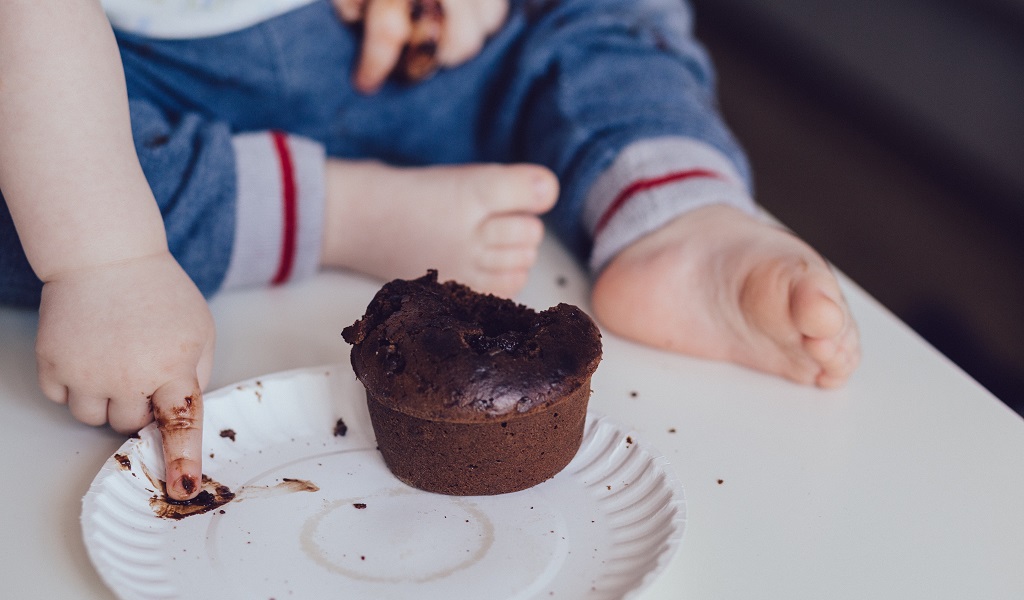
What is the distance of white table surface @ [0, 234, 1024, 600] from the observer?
660 mm

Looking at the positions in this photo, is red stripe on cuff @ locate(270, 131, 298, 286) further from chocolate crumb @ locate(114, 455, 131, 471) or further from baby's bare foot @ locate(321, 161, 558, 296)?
chocolate crumb @ locate(114, 455, 131, 471)

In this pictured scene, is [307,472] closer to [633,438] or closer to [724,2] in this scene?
[633,438]

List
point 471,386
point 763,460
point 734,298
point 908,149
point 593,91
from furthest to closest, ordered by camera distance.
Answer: point 908,149 < point 593,91 < point 734,298 < point 763,460 < point 471,386

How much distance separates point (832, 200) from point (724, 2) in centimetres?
46

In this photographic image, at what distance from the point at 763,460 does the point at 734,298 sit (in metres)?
0.17

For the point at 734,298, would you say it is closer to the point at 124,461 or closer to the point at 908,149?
the point at 124,461

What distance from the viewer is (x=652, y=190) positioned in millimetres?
1021

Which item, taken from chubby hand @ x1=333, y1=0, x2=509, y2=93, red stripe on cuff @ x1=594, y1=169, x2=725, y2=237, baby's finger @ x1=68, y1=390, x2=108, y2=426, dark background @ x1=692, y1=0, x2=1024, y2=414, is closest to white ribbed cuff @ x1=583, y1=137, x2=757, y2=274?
red stripe on cuff @ x1=594, y1=169, x2=725, y2=237

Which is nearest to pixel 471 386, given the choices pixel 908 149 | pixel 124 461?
pixel 124 461

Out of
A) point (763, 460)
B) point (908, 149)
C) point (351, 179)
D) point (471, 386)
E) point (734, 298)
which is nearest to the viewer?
point (471, 386)

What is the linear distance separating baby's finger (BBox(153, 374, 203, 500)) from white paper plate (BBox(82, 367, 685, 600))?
2 centimetres

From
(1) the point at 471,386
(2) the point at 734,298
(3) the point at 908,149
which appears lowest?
(3) the point at 908,149

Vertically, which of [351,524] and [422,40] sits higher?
[422,40]

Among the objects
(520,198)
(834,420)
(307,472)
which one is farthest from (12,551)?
(834,420)
